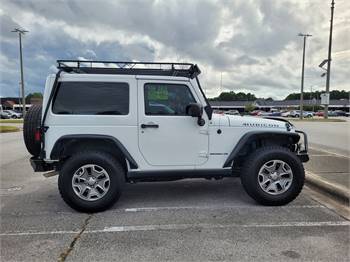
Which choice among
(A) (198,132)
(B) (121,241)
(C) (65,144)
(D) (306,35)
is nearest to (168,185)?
(A) (198,132)

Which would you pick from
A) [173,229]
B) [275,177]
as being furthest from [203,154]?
[173,229]

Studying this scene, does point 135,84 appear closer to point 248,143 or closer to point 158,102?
point 158,102

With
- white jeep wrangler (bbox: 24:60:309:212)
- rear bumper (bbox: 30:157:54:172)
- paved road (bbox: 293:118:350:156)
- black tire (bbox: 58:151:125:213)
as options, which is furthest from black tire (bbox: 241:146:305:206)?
paved road (bbox: 293:118:350:156)

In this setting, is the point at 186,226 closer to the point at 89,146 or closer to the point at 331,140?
the point at 89,146

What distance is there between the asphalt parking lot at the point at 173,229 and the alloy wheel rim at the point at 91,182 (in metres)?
0.29

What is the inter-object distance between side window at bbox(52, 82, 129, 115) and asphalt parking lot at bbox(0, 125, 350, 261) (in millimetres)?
1471

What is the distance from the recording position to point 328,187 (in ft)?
19.3

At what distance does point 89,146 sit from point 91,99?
702 mm

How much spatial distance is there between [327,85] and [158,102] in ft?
134

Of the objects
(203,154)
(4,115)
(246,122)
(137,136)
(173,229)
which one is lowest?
(4,115)

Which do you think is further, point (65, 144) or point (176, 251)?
point (65, 144)

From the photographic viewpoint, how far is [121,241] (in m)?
3.92

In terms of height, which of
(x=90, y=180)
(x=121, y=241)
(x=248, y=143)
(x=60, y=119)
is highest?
(x=60, y=119)

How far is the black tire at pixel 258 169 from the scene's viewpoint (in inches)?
204
